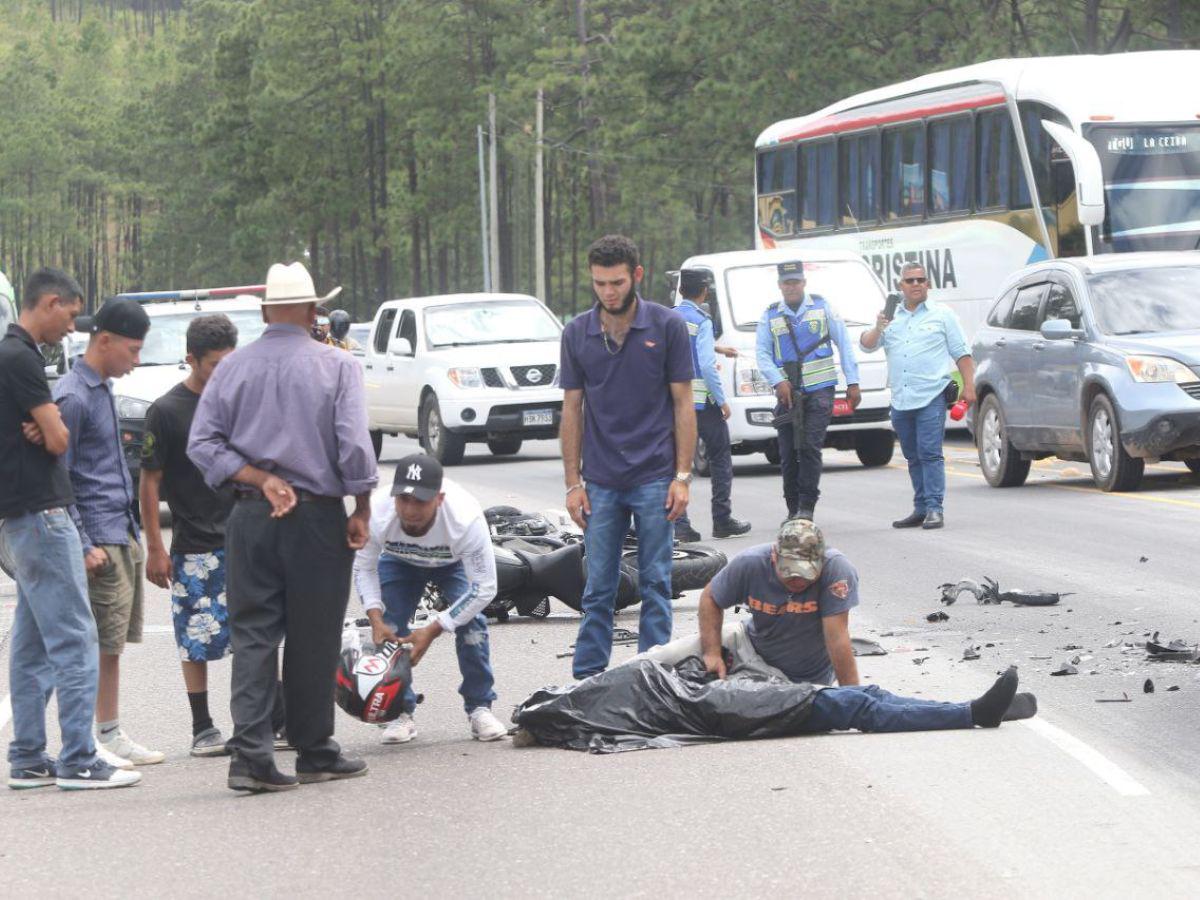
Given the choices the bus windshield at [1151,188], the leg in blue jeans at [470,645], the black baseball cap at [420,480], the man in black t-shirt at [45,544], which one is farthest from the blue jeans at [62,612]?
the bus windshield at [1151,188]

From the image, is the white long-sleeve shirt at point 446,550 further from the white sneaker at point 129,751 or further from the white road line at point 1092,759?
the white road line at point 1092,759

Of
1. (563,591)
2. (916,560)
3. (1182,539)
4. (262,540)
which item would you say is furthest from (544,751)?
(1182,539)

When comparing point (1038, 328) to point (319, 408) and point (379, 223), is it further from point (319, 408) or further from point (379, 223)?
point (379, 223)

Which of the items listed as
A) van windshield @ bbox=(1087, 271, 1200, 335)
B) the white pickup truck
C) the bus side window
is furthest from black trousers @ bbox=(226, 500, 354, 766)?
the bus side window

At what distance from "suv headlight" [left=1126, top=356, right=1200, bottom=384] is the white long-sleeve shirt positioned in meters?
10.3

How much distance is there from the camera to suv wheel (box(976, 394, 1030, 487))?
63.8ft

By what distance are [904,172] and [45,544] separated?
23.4 metres

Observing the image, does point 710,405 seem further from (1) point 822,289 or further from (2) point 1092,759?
(2) point 1092,759

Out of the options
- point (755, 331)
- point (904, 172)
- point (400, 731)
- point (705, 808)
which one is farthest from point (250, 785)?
point (904, 172)

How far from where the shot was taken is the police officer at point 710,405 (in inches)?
608

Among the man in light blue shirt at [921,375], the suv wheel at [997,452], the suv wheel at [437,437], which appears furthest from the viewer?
the suv wheel at [437,437]

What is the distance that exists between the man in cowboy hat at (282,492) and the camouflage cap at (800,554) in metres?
1.74

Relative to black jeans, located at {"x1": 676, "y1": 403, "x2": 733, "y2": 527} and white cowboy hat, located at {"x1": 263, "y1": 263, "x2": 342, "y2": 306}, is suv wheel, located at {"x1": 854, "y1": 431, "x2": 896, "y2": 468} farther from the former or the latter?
white cowboy hat, located at {"x1": 263, "y1": 263, "x2": 342, "y2": 306}

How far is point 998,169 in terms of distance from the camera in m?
26.7
